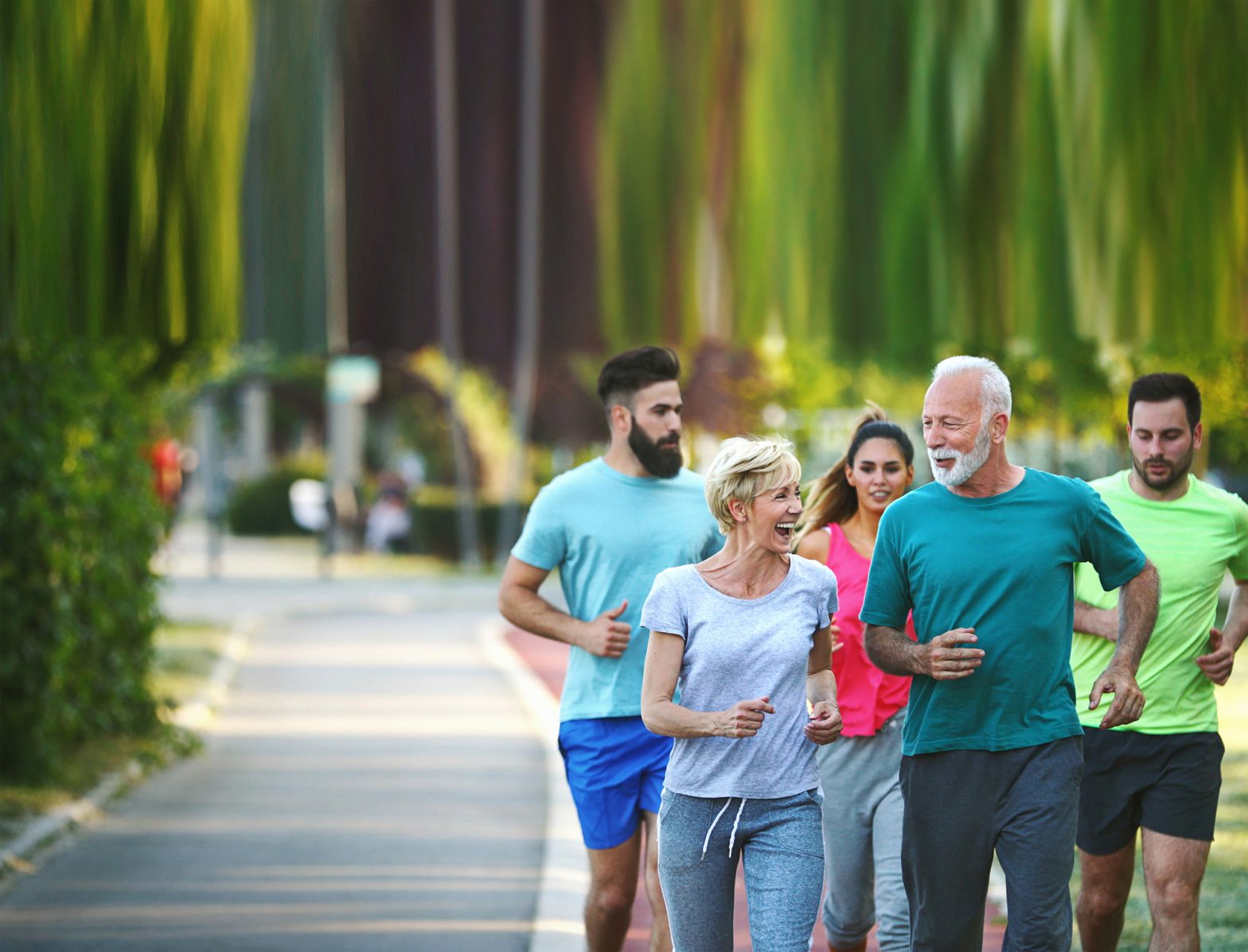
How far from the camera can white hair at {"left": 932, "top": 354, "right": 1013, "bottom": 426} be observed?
4840 millimetres

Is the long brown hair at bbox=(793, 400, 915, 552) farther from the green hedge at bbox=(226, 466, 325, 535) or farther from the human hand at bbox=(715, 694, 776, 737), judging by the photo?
the green hedge at bbox=(226, 466, 325, 535)

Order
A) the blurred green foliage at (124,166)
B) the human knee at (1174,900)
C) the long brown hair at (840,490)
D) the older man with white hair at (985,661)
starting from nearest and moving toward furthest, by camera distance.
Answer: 1. the older man with white hair at (985,661)
2. the human knee at (1174,900)
3. the blurred green foliage at (124,166)
4. the long brown hair at (840,490)

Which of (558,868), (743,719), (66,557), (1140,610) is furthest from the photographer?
(66,557)

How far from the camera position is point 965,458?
15.8ft

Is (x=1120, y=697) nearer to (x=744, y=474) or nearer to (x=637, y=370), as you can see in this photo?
(x=744, y=474)

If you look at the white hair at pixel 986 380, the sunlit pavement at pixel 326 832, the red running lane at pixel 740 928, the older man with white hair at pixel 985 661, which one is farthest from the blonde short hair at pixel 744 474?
the sunlit pavement at pixel 326 832

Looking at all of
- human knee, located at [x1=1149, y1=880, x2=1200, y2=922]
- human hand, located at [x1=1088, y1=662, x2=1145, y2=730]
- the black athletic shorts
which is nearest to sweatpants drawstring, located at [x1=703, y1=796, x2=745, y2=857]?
human hand, located at [x1=1088, y1=662, x2=1145, y2=730]

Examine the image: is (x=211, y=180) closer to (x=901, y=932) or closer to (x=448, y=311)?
(x=448, y=311)

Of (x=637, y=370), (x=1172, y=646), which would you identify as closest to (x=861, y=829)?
(x=1172, y=646)

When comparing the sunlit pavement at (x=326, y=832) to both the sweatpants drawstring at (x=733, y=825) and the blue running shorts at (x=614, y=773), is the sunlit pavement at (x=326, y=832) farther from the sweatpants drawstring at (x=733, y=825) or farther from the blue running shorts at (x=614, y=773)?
the sweatpants drawstring at (x=733, y=825)

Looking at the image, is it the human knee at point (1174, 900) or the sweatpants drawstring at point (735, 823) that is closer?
the sweatpants drawstring at point (735, 823)

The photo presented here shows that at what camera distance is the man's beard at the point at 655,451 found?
6043 millimetres

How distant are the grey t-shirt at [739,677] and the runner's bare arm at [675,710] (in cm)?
4

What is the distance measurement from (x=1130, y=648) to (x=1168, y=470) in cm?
95
